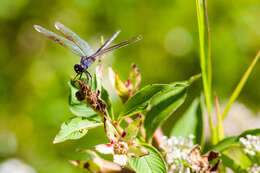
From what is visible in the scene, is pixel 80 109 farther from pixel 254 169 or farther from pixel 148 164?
pixel 254 169

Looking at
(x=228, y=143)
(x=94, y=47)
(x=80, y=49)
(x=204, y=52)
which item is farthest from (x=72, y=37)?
(x=94, y=47)

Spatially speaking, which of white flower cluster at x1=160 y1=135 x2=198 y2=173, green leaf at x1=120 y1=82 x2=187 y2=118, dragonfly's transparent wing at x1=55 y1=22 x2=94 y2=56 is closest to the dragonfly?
dragonfly's transparent wing at x1=55 y1=22 x2=94 y2=56

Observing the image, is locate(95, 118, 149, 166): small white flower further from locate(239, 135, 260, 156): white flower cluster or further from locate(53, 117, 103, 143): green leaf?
locate(239, 135, 260, 156): white flower cluster

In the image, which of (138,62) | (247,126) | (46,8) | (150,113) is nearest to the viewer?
(150,113)

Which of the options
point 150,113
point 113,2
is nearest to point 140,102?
point 150,113

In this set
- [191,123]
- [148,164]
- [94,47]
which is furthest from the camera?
[94,47]

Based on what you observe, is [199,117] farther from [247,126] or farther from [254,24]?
[254,24]
